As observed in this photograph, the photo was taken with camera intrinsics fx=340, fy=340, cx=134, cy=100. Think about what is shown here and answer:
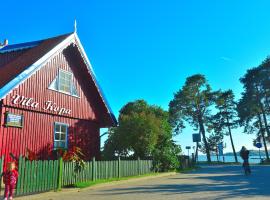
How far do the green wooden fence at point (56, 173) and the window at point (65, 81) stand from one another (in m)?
5.02

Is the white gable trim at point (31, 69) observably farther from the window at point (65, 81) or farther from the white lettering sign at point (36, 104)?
the window at point (65, 81)

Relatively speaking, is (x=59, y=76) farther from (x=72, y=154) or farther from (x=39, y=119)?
(x=72, y=154)

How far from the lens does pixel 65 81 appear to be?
788 inches

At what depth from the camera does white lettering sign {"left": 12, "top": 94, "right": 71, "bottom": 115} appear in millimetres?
16164

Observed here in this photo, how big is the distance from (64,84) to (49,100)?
1.88 metres

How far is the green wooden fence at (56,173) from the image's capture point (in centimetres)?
1198

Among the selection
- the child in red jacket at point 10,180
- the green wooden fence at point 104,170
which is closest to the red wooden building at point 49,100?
the green wooden fence at point 104,170

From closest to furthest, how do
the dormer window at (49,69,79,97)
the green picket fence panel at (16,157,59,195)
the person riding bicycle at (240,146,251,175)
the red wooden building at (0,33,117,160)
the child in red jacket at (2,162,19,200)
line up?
the child in red jacket at (2,162,19,200), the green picket fence panel at (16,157,59,195), the red wooden building at (0,33,117,160), the dormer window at (49,69,79,97), the person riding bicycle at (240,146,251,175)

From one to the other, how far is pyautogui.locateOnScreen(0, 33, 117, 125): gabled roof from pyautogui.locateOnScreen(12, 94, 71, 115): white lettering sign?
92 cm

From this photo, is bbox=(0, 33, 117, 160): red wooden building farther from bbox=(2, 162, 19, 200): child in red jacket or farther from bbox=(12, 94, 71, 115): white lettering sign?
bbox=(2, 162, 19, 200): child in red jacket

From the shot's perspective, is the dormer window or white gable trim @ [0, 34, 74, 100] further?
the dormer window

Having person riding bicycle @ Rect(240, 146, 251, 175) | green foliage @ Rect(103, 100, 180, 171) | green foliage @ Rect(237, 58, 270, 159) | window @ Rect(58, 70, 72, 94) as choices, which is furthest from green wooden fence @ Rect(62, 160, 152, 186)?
green foliage @ Rect(237, 58, 270, 159)

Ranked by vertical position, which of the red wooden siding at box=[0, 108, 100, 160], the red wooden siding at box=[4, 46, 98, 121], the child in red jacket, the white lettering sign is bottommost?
the child in red jacket

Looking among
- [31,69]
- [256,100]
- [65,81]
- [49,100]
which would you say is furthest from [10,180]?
[256,100]
